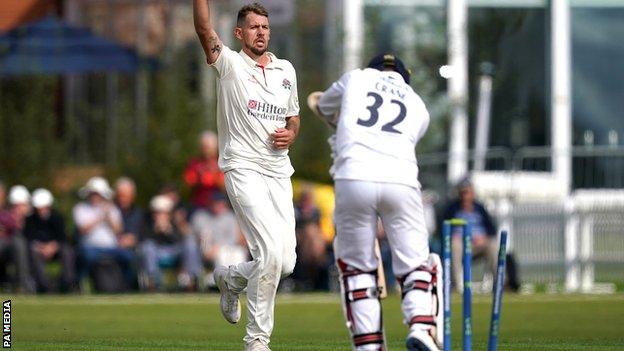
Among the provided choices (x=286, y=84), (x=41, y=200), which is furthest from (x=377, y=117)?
(x=41, y=200)

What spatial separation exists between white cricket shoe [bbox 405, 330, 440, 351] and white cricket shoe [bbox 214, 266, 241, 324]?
253 cm

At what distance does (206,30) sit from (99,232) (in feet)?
37.9

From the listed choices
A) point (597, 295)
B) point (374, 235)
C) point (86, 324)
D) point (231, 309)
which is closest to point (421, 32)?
point (597, 295)

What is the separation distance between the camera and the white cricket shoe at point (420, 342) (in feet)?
34.1

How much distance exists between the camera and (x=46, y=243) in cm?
2289

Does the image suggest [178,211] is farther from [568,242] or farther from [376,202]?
[376,202]

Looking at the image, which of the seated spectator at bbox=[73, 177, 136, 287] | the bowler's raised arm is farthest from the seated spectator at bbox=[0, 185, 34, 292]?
the bowler's raised arm

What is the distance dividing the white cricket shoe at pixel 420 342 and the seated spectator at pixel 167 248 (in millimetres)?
12747

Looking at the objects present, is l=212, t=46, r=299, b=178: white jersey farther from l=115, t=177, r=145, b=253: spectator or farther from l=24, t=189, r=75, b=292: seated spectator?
l=115, t=177, r=145, b=253: spectator

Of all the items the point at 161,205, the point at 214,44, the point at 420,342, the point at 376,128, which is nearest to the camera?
the point at 420,342

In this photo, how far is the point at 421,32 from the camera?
95.1ft

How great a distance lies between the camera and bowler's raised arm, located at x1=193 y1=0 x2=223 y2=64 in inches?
466

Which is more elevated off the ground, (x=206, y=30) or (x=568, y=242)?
(x=206, y=30)

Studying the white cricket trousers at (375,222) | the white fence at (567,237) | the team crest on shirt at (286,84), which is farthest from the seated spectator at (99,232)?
the white cricket trousers at (375,222)
